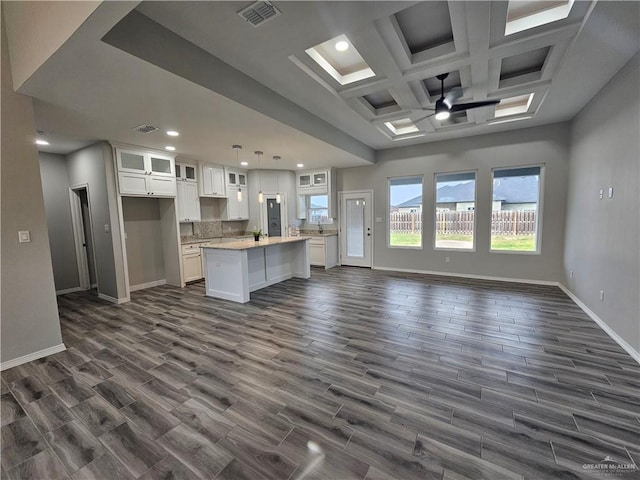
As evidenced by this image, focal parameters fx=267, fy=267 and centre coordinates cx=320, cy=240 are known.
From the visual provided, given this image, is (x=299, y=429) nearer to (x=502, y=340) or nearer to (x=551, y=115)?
(x=502, y=340)

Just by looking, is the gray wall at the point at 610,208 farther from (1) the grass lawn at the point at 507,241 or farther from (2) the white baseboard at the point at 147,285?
(2) the white baseboard at the point at 147,285

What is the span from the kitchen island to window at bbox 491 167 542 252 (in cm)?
405

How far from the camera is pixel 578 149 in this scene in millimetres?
4379

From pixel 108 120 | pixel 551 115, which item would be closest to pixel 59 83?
pixel 108 120

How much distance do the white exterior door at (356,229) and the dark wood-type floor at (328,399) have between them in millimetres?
3419

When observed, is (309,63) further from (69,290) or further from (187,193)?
(69,290)

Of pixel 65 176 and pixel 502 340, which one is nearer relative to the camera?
pixel 502 340

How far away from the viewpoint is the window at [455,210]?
5875mm

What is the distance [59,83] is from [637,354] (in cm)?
605

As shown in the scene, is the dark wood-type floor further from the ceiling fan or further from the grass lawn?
the ceiling fan

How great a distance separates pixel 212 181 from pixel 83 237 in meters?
2.82

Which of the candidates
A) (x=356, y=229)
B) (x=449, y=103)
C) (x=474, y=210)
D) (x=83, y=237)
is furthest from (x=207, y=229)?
(x=474, y=210)

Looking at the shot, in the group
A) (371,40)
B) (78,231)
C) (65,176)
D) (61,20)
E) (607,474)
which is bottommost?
(607,474)

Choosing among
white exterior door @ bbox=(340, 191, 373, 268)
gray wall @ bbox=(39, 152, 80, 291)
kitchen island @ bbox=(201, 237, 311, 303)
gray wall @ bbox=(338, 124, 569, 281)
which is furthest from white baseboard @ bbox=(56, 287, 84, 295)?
gray wall @ bbox=(338, 124, 569, 281)
